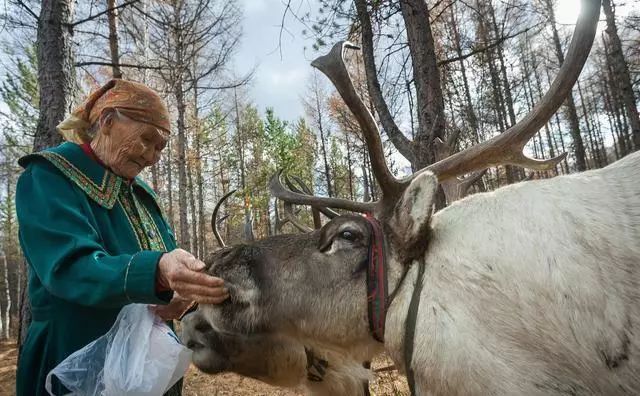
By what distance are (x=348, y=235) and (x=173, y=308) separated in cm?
98

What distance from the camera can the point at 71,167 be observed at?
1963 mm

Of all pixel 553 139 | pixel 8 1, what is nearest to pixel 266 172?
pixel 8 1

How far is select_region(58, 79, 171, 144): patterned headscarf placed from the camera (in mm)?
2168

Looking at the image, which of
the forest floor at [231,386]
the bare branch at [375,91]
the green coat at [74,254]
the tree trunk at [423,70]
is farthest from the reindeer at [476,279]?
the forest floor at [231,386]

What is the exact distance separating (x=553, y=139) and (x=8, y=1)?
1427 inches

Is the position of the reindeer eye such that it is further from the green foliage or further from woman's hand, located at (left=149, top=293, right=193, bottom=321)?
the green foliage

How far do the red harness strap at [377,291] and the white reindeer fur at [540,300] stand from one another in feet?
0.26

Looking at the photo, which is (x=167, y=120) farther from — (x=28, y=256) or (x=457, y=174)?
(x=457, y=174)

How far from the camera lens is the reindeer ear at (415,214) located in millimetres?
1609

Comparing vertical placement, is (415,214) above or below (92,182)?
below

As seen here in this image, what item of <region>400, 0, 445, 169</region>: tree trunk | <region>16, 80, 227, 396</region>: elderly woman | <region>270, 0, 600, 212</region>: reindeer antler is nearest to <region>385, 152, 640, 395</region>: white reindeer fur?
<region>270, 0, 600, 212</region>: reindeer antler

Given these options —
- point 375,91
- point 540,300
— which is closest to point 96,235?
point 540,300

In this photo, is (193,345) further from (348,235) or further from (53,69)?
(53,69)

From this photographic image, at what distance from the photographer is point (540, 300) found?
1.37 meters
